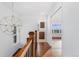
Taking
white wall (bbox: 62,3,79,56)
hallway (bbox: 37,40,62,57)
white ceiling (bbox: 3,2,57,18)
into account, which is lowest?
hallway (bbox: 37,40,62,57)

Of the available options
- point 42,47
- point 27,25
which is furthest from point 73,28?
point 42,47

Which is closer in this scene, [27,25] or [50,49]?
[27,25]

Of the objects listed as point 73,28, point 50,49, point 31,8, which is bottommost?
point 50,49

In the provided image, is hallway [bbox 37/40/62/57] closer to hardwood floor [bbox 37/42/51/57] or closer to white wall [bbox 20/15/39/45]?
hardwood floor [bbox 37/42/51/57]

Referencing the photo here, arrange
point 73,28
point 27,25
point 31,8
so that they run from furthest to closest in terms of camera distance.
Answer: point 31,8 → point 27,25 → point 73,28

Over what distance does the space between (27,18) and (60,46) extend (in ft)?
1.29

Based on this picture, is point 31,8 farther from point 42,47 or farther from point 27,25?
point 42,47

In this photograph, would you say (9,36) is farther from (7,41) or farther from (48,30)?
(48,30)

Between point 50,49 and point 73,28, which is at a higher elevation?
point 73,28

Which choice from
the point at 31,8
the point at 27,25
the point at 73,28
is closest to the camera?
the point at 73,28

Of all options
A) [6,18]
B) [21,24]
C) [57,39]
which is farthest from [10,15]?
[57,39]

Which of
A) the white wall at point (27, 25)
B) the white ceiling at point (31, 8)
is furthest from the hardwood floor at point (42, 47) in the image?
the white ceiling at point (31, 8)

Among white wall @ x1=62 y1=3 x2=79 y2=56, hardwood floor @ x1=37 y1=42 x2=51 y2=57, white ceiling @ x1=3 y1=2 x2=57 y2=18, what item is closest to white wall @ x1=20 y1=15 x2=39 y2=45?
white ceiling @ x1=3 y1=2 x2=57 y2=18

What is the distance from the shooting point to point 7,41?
5.06 ft
